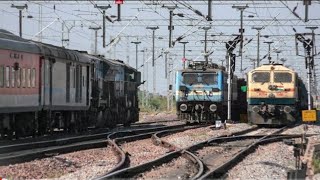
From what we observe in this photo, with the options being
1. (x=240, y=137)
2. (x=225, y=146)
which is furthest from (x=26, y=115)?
(x=240, y=137)

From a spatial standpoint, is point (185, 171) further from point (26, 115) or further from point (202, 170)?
point (26, 115)

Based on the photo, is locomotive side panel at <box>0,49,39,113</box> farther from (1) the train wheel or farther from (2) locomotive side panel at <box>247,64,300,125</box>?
(1) the train wheel

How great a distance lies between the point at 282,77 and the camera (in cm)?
3203

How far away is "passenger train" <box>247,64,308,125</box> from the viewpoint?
31422 mm

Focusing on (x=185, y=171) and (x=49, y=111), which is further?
(x=49, y=111)

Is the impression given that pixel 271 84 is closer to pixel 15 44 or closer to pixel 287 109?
pixel 287 109

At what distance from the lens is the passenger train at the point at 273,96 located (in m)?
31.4

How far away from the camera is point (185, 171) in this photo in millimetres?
13078

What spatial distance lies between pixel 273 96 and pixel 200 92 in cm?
482

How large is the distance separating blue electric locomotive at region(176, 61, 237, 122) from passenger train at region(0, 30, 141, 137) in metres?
4.09

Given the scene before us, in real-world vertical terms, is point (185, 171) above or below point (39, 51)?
below

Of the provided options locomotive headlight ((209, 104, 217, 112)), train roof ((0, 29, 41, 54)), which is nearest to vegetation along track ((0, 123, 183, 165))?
train roof ((0, 29, 41, 54))

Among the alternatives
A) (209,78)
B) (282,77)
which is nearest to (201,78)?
(209,78)

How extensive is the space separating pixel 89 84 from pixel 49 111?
554cm
